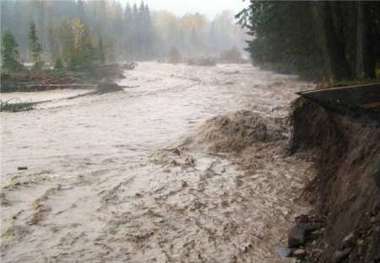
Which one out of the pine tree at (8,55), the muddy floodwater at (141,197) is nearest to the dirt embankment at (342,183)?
the muddy floodwater at (141,197)

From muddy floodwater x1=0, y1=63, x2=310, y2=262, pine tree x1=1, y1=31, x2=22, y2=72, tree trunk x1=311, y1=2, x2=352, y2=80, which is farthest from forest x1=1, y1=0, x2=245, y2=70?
tree trunk x1=311, y1=2, x2=352, y2=80

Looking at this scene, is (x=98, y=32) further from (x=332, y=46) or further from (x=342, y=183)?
(x=342, y=183)

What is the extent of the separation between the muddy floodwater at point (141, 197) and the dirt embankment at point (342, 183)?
546 millimetres

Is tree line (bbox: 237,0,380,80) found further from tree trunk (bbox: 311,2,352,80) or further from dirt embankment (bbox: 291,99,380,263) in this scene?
dirt embankment (bbox: 291,99,380,263)

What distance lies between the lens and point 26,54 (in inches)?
3177

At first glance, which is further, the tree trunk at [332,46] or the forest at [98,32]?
the forest at [98,32]

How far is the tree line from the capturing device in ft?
36.0

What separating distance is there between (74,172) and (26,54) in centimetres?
7866

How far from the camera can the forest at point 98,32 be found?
5069 centimetres

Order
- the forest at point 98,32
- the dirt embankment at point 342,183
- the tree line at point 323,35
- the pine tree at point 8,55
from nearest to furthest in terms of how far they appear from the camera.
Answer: the dirt embankment at point 342,183
the tree line at point 323,35
the pine tree at point 8,55
the forest at point 98,32

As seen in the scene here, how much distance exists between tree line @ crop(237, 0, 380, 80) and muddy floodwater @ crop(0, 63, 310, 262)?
3551 millimetres

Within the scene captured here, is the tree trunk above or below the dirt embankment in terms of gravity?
above

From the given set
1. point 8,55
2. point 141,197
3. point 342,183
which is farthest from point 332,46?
point 8,55

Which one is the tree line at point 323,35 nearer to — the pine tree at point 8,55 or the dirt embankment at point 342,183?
the dirt embankment at point 342,183
